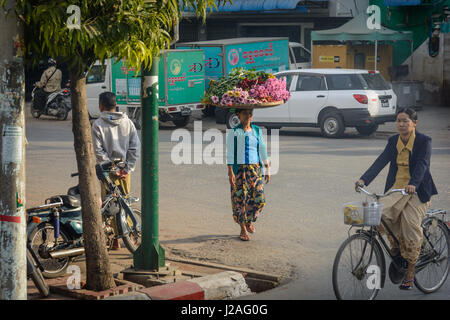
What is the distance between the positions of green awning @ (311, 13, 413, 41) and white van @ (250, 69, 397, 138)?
17.3 ft

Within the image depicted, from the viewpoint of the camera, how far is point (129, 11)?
5.86 meters

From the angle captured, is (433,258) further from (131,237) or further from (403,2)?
(403,2)

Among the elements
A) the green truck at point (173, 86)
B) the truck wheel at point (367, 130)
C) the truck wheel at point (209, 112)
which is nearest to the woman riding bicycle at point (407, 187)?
the truck wheel at point (367, 130)

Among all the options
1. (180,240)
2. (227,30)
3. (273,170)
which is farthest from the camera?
(227,30)

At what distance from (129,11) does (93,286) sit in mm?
2434

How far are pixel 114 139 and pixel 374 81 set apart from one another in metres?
11.5

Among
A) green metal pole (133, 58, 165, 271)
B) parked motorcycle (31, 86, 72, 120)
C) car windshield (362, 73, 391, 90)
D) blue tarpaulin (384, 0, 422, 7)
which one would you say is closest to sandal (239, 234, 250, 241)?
green metal pole (133, 58, 165, 271)

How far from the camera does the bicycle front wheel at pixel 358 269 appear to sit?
6105 mm

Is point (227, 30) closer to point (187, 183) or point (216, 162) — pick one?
point (216, 162)

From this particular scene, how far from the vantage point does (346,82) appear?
61.2 ft

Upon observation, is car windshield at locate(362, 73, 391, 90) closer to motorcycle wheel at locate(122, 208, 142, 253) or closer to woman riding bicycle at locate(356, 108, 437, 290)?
motorcycle wheel at locate(122, 208, 142, 253)

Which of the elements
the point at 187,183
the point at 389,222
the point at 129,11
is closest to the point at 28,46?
the point at 129,11

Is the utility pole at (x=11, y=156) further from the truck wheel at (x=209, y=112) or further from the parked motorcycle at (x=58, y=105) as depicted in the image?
the truck wheel at (x=209, y=112)
